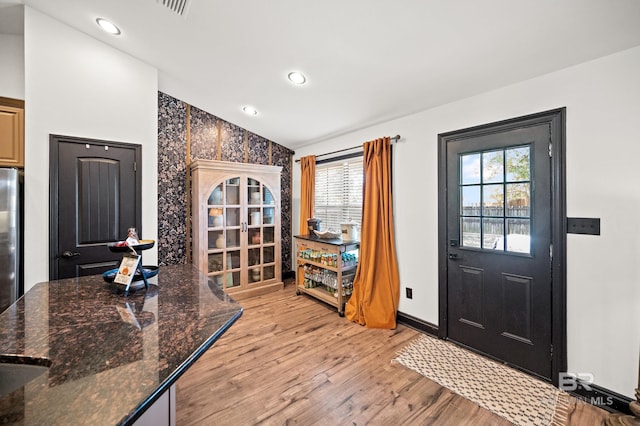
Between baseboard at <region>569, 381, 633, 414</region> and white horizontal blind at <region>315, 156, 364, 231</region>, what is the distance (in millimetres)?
2396

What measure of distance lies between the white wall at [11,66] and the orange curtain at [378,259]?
143 inches

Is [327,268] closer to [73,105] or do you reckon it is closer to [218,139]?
[218,139]

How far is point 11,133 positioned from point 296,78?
2523mm

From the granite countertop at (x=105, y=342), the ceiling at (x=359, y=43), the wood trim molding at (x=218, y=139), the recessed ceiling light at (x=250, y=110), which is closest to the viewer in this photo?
the granite countertop at (x=105, y=342)

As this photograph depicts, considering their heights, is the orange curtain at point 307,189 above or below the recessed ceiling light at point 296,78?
below

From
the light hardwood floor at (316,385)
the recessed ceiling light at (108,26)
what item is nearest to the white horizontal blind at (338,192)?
the light hardwood floor at (316,385)

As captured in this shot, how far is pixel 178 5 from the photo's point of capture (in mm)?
2018

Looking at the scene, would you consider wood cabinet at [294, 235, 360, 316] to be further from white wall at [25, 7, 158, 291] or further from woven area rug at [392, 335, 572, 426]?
white wall at [25, 7, 158, 291]

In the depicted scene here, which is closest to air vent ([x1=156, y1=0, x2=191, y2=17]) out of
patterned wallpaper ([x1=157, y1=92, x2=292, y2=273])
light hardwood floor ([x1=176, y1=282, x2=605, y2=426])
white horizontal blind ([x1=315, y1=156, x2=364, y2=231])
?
patterned wallpaper ([x1=157, y1=92, x2=292, y2=273])

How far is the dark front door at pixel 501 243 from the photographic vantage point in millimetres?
2074

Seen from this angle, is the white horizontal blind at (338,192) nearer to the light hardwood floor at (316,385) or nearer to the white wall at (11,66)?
the light hardwood floor at (316,385)

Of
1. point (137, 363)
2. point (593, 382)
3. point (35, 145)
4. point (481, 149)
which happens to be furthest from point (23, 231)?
point (593, 382)

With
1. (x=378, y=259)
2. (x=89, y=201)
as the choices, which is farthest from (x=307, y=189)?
(x=89, y=201)

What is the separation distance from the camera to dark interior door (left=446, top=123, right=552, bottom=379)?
2078 millimetres
